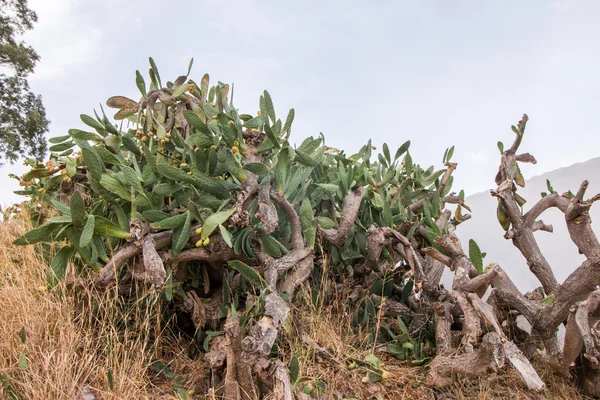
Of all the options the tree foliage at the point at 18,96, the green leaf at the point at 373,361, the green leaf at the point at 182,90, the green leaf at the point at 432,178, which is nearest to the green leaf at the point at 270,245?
the green leaf at the point at 373,361

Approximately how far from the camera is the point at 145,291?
2451 mm

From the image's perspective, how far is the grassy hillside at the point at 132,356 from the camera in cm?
205

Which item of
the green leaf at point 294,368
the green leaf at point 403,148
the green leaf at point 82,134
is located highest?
the green leaf at point 82,134

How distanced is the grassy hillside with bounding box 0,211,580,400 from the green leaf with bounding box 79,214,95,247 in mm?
399

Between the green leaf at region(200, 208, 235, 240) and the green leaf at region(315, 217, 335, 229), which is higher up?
the green leaf at region(200, 208, 235, 240)

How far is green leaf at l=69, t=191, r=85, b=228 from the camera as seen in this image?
7.02 feet

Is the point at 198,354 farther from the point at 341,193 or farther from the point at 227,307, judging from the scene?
the point at 341,193

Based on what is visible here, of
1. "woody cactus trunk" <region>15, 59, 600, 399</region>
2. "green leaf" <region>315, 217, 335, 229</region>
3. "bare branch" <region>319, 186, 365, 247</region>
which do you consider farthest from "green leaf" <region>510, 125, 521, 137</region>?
"green leaf" <region>315, 217, 335, 229</region>

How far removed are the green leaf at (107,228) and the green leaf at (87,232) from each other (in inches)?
4.2

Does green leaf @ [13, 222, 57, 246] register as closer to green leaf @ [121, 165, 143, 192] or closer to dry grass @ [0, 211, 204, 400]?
dry grass @ [0, 211, 204, 400]

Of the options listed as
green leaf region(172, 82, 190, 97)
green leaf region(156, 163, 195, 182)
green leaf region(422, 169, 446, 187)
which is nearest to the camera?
green leaf region(156, 163, 195, 182)

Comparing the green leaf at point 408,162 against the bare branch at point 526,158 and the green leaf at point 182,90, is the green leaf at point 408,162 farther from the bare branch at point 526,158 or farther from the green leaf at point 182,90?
the green leaf at point 182,90

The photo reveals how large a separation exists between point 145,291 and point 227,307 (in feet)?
1.57

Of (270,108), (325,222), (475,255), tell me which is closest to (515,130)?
(475,255)
